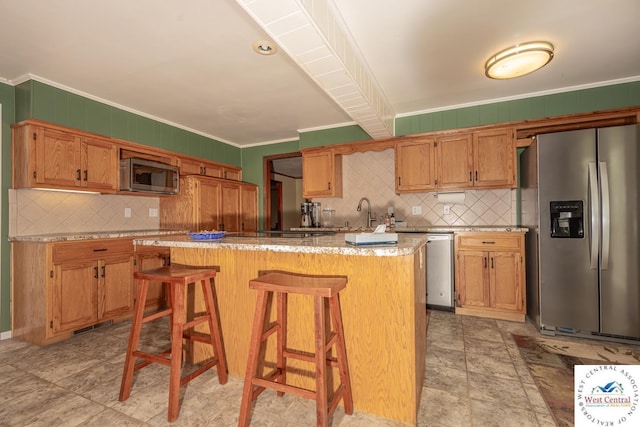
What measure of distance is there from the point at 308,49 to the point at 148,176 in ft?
8.71

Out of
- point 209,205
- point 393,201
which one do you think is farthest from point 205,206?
point 393,201

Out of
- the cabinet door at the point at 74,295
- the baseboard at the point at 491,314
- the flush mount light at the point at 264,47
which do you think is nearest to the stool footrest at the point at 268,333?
the flush mount light at the point at 264,47

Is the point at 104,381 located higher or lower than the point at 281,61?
lower

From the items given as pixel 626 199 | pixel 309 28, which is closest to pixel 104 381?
pixel 309 28

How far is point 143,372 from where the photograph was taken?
2.06 m

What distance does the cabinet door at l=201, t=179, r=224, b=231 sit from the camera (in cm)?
412

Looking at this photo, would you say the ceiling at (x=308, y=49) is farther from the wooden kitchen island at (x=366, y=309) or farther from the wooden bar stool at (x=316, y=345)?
the wooden bar stool at (x=316, y=345)

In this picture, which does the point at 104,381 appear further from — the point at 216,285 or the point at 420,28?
the point at 420,28

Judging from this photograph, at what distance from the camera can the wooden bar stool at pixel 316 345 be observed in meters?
1.34

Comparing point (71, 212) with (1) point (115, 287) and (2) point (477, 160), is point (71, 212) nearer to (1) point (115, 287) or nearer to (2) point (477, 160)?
(1) point (115, 287)

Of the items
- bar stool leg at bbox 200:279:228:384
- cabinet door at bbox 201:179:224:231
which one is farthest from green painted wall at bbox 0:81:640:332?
bar stool leg at bbox 200:279:228:384

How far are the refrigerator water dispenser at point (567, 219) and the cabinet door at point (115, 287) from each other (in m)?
4.14

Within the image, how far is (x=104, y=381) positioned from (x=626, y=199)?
4.16 m

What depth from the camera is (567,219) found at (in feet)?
8.55
